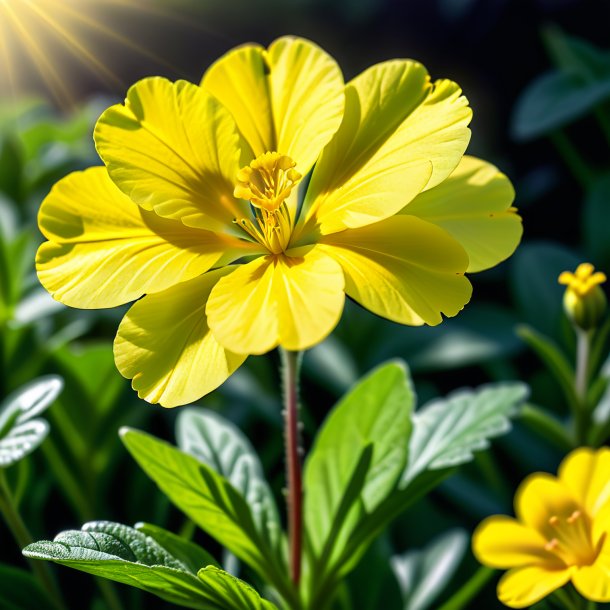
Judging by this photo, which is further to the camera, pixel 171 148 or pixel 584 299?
pixel 584 299

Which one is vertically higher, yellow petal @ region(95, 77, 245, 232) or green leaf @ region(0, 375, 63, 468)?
yellow petal @ region(95, 77, 245, 232)

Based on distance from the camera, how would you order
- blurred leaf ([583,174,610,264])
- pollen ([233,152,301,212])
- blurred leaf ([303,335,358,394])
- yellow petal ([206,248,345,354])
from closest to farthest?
yellow petal ([206,248,345,354]) → pollen ([233,152,301,212]) → blurred leaf ([303,335,358,394]) → blurred leaf ([583,174,610,264])

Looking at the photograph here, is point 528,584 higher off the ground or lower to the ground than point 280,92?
lower

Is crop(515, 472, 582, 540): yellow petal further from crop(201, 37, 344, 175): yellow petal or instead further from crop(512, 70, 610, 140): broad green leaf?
crop(512, 70, 610, 140): broad green leaf

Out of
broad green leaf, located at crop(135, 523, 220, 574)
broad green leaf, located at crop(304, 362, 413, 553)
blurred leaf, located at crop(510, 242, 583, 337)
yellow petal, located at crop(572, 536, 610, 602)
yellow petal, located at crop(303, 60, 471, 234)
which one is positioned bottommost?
blurred leaf, located at crop(510, 242, 583, 337)

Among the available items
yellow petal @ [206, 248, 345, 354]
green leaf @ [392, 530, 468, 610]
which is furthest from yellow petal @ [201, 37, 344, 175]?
green leaf @ [392, 530, 468, 610]

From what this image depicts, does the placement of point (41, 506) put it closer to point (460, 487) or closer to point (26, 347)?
point (26, 347)

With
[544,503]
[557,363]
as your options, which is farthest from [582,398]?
[544,503]

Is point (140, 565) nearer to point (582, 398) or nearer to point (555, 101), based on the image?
point (582, 398)
